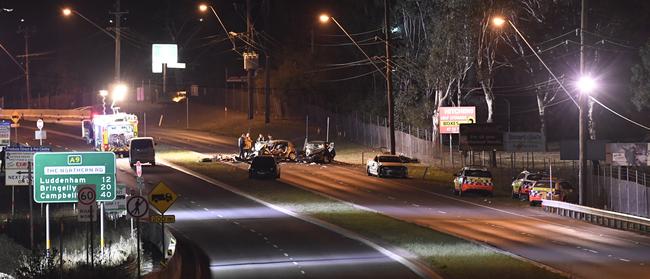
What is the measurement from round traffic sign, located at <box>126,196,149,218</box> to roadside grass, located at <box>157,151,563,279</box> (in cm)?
745

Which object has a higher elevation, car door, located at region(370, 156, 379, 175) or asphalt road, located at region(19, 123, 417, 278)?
car door, located at region(370, 156, 379, 175)

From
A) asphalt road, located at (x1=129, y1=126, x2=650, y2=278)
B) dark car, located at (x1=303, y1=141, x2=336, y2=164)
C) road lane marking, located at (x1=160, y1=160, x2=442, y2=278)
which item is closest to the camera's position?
road lane marking, located at (x1=160, y1=160, x2=442, y2=278)

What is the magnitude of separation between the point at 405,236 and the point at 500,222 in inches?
313

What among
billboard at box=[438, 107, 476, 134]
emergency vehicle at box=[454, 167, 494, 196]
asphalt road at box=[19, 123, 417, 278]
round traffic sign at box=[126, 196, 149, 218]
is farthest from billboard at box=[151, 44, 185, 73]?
round traffic sign at box=[126, 196, 149, 218]

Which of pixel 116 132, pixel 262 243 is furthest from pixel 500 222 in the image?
pixel 116 132

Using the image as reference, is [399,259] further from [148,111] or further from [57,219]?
[148,111]


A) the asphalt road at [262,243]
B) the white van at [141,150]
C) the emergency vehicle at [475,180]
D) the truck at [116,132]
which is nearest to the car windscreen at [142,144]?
the white van at [141,150]

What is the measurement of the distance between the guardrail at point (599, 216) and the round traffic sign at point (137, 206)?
69.5ft

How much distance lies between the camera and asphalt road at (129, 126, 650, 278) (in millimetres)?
26797

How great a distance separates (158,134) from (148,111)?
66.4 feet

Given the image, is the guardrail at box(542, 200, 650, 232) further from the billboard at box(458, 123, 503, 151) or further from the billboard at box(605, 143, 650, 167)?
the billboard at box(458, 123, 503, 151)

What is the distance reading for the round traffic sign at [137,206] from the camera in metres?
23.3

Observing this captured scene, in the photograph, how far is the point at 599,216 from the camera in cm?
4003

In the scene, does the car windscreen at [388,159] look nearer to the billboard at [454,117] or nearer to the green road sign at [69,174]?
the billboard at [454,117]
